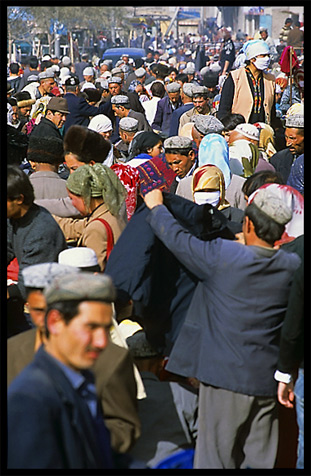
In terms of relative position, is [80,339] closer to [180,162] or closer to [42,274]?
[42,274]

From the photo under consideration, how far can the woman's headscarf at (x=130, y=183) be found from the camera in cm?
533

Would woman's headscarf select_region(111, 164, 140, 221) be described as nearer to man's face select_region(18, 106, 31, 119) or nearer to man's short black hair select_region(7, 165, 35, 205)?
man's short black hair select_region(7, 165, 35, 205)

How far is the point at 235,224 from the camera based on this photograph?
4.22 m

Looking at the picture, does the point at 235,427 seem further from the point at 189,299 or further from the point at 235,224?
the point at 235,224

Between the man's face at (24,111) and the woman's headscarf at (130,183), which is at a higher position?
the man's face at (24,111)

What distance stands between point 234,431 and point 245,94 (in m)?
5.17

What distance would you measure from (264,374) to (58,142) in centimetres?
265

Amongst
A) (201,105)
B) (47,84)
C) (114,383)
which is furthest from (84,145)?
(47,84)

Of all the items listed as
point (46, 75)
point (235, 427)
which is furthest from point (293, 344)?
point (46, 75)

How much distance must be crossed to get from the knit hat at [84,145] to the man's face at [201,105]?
4.08 meters

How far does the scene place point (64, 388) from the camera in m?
2.39

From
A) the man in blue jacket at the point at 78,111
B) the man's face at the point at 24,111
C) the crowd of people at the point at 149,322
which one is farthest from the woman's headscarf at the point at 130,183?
the man's face at the point at 24,111

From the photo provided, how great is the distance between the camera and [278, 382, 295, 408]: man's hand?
3.49m

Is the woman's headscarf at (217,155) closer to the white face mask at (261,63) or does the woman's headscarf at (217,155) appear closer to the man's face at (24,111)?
the white face mask at (261,63)
